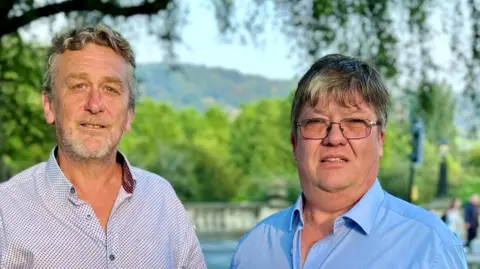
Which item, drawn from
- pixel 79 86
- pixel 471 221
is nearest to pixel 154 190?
pixel 79 86

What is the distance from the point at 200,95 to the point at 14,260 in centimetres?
13383

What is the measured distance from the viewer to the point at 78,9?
257 inches

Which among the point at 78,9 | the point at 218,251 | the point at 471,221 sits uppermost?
the point at 78,9

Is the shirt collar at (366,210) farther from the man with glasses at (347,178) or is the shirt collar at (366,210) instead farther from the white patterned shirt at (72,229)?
the white patterned shirt at (72,229)

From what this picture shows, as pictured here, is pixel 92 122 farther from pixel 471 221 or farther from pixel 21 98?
pixel 471 221

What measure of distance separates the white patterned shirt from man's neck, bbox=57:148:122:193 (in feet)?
0.15

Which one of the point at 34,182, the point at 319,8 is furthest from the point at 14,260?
the point at 319,8

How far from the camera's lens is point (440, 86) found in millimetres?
6113

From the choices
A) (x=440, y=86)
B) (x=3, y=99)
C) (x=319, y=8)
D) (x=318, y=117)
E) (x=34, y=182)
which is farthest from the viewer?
(x=3, y=99)

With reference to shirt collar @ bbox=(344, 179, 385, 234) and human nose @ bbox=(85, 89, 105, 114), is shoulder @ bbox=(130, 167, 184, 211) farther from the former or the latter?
shirt collar @ bbox=(344, 179, 385, 234)

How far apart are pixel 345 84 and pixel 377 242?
0.52 metres

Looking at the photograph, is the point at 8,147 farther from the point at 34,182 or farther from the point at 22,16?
the point at 34,182

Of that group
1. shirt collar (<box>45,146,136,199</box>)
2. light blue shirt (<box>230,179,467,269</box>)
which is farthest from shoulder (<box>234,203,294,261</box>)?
shirt collar (<box>45,146,136,199</box>)

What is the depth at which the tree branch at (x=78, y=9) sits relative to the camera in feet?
21.2
